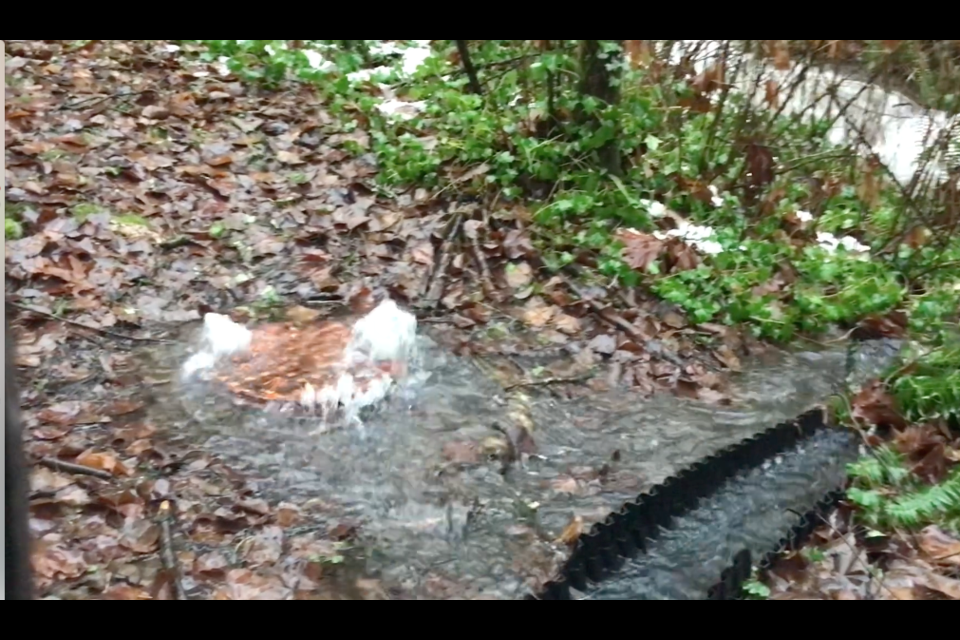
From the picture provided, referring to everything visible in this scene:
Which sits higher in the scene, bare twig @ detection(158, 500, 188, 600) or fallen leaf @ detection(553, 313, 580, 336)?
fallen leaf @ detection(553, 313, 580, 336)

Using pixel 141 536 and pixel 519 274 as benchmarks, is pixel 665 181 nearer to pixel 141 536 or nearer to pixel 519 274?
pixel 519 274

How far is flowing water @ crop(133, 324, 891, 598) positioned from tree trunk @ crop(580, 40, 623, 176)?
4.37 ft

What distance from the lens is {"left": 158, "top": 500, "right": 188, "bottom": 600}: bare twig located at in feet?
6.57

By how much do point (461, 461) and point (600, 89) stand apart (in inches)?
82.2

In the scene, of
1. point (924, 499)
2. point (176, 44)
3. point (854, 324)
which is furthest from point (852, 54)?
point (176, 44)

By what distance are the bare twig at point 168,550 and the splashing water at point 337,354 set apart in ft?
2.01

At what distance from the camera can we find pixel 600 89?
392 centimetres

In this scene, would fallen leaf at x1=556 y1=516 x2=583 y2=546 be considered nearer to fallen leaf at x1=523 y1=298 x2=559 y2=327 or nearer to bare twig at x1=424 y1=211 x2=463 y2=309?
fallen leaf at x1=523 y1=298 x2=559 y2=327

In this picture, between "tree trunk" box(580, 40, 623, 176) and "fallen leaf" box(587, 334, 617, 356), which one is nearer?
"fallen leaf" box(587, 334, 617, 356)

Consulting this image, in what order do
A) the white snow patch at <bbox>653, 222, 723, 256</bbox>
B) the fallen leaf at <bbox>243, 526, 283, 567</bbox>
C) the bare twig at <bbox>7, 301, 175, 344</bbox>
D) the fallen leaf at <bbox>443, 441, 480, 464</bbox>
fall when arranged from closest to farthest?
the fallen leaf at <bbox>243, 526, 283, 567</bbox>
the fallen leaf at <bbox>443, 441, 480, 464</bbox>
the bare twig at <bbox>7, 301, 175, 344</bbox>
the white snow patch at <bbox>653, 222, 723, 256</bbox>

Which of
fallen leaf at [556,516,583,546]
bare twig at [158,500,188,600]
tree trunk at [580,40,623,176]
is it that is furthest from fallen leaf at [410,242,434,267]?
bare twig at [158,500,188,600]

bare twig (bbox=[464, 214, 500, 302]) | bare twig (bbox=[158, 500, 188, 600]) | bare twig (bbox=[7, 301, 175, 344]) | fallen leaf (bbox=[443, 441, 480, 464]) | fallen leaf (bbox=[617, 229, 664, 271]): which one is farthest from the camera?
fallen leaf (bbox=[617, 229, 664, 271])
